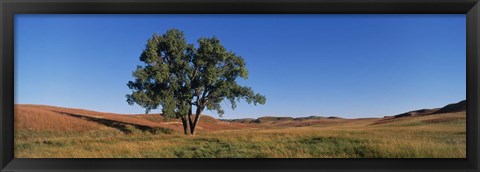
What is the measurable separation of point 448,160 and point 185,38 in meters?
3.52

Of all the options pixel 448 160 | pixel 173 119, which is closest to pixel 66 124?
pixel 173 119

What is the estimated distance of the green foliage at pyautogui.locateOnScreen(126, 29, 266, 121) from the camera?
5.28 meters

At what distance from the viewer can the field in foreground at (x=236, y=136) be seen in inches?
154

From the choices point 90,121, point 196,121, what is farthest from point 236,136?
point 90,121

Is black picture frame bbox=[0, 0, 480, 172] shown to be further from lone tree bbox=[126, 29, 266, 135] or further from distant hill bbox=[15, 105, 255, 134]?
lone tree bbox=[126, 29, 266, 135]

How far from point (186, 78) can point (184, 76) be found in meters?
0.05

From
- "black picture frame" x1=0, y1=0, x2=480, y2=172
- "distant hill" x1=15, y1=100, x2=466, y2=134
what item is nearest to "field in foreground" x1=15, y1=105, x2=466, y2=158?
"distant hill" x1=15, y1=100, x2=466, y2=134

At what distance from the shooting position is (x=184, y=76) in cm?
634
